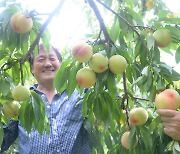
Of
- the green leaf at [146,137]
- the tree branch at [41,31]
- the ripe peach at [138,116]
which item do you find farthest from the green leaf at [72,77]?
the green leaf at [146,137]

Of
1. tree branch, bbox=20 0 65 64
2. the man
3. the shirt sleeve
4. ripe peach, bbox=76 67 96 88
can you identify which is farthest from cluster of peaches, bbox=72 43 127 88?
the shirt sleeve

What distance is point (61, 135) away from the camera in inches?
88.4

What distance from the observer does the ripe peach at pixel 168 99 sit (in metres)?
1.48

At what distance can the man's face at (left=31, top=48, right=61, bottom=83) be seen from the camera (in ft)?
7.64

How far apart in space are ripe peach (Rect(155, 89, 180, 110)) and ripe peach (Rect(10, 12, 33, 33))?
700 mm

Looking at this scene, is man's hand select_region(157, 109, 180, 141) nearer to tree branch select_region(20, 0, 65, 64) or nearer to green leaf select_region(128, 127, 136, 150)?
green leaf select_region(128, 127, 136, 150)

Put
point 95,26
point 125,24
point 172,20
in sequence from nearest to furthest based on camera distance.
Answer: point 172,20, point 125,24, point 95,26

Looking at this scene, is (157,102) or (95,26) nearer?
(157,102)

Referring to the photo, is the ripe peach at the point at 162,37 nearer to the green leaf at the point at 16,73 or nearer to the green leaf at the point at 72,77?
the green leaf at the point at 72,77

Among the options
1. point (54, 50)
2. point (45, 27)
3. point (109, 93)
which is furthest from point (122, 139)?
point (54, 50)

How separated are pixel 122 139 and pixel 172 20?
647 mm

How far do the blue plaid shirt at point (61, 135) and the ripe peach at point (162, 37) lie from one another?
74 cm

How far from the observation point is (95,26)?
3721 millimetres

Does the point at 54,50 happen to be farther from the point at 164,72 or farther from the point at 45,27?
the point at 164,72
